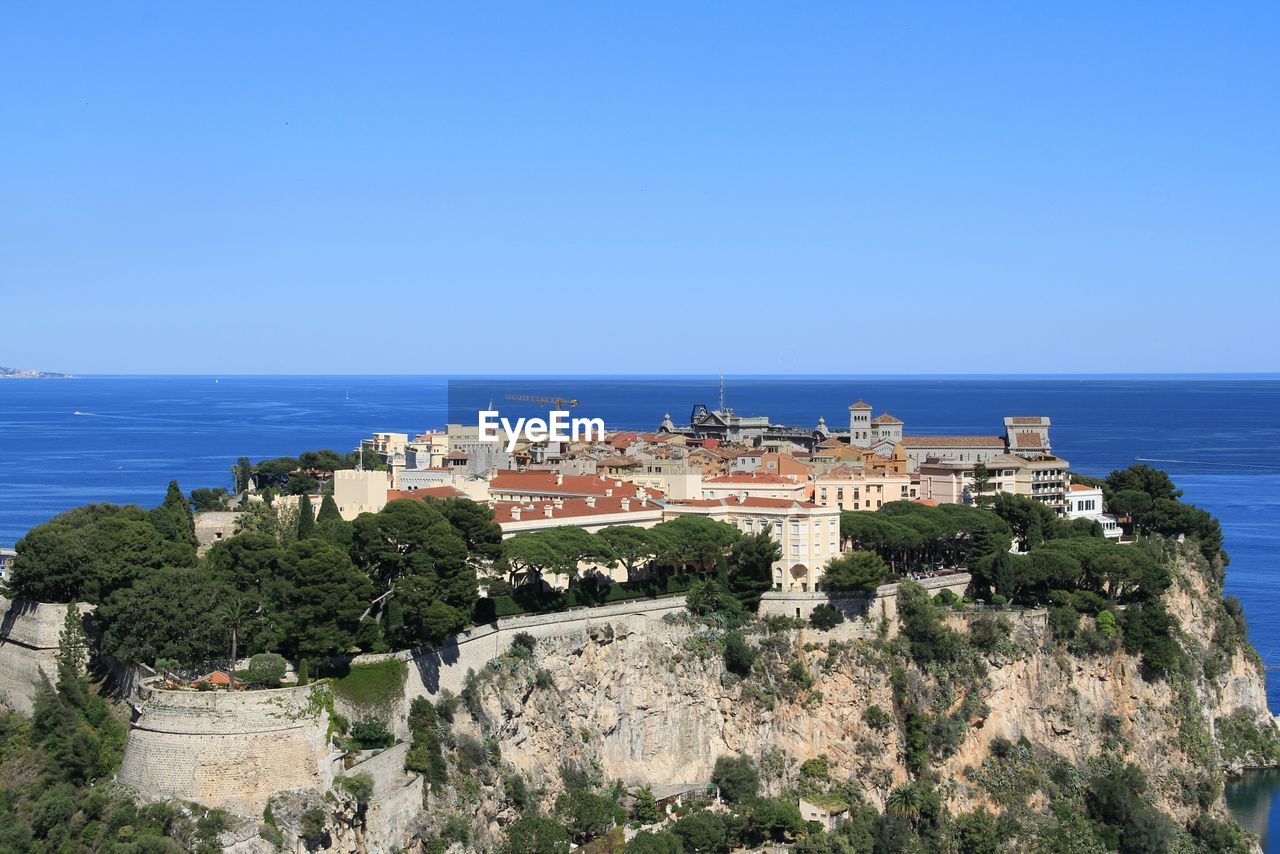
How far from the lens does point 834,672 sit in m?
53.1

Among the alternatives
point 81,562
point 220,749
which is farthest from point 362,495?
point 220,749

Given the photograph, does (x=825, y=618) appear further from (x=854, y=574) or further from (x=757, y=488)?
(x=757, y=488)

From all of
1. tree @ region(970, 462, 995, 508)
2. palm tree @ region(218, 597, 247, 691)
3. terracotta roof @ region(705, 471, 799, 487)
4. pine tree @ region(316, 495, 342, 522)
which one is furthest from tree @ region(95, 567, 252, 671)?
tree @ region(970, 462, 995, 508)

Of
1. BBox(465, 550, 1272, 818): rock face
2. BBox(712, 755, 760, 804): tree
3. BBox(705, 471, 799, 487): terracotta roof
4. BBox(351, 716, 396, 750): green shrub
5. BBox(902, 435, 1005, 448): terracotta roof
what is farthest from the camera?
BBox(902, 435, 1005, 448): terracotta roof

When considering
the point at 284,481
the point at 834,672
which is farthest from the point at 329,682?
the point at 284,481

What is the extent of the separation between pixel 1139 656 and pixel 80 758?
1621 inches

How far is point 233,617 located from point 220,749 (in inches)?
183

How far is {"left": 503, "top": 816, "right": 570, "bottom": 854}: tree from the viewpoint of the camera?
4172 centimetres

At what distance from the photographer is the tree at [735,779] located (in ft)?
161

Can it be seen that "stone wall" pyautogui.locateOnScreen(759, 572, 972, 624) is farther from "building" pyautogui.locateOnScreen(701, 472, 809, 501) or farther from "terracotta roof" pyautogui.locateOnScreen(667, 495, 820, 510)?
"building" pyautogui.locateOnScreen(701, 472, 809, 501)

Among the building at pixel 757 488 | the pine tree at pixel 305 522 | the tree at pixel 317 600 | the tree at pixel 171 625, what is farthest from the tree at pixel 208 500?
the tree at pixel 171 625

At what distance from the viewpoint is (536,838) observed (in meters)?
41.9

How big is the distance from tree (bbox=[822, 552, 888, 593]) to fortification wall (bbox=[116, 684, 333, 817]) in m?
23.3

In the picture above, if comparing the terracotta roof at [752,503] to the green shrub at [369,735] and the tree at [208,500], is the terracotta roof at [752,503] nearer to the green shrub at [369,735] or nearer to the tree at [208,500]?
the green shrub at [369,735]
